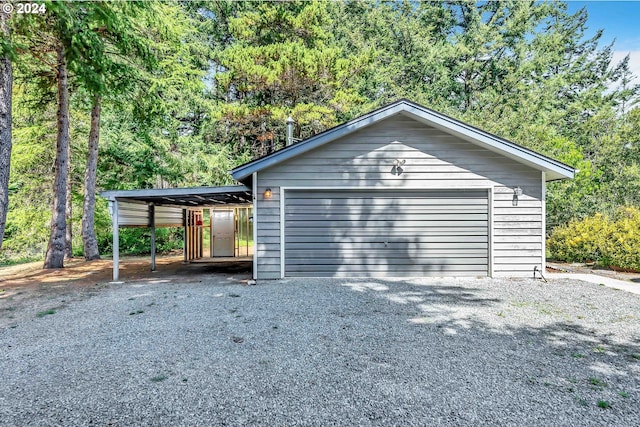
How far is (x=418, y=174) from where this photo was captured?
754cm

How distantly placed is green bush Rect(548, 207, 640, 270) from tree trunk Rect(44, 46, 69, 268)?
14.4 meters

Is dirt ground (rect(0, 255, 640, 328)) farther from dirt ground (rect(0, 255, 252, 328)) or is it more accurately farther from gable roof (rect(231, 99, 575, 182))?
gable roof (rect(231, 99, 575, 182))

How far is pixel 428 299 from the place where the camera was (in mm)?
5863

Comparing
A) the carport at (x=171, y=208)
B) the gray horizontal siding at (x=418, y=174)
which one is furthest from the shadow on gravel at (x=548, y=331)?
the carport at (x=171, y=208)

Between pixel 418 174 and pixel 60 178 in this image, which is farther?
pixel 60 178

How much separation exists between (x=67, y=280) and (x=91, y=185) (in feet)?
15.2

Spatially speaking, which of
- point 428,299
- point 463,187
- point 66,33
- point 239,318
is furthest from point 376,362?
point 66,33

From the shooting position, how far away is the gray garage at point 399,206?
7484mm

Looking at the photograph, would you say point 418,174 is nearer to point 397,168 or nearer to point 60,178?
point 397,168

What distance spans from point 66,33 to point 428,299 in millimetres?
8554

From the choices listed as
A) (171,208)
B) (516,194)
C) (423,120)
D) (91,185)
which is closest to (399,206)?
(423,120)

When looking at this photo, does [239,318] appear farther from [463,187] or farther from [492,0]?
[492,0]

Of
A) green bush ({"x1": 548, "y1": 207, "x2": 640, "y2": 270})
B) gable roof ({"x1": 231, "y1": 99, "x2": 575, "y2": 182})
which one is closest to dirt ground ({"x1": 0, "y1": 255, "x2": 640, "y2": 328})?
green bush ({"x1": 548, "y1": 207, "x2": 640, "y2": 270})

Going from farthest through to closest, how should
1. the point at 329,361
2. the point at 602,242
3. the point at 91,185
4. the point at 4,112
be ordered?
1. the point at 91,185
2. the point at 602,242
3. the point at 4,112
4. the point at 329,361
